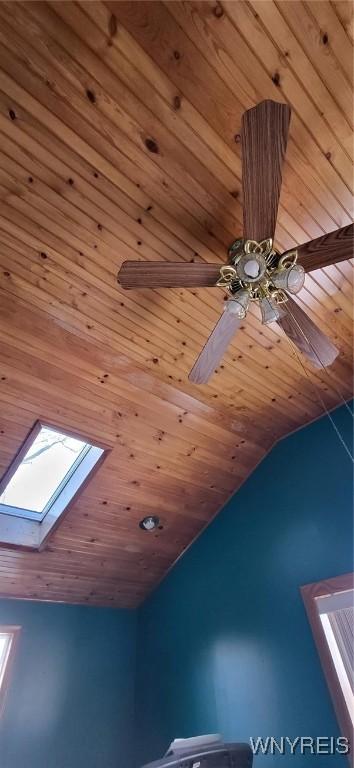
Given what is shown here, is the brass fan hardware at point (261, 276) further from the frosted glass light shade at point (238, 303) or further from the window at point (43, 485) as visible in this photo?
the window at point (43, 485)

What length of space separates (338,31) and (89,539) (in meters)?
3.04

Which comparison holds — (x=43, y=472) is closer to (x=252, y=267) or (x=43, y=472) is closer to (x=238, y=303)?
(x=238, y=303)

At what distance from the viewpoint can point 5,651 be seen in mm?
2793

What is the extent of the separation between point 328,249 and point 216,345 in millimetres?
522

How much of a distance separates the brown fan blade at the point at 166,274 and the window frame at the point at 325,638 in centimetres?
200

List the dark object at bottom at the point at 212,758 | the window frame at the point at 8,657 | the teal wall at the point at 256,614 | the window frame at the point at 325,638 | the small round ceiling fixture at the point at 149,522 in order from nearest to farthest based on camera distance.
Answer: the dark object at bottom at the point at 212,758 → the window frame at the point at 325,638 → the teal wall at the point at 256,614 → the window frame at the point at 8,657 → the small round ceiling fixture at the point at 149,522

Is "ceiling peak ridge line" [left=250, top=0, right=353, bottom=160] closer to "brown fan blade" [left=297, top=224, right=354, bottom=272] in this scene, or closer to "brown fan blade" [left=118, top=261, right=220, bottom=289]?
"brown fan blade" [left=297, top=224, right=354, bottom=272]

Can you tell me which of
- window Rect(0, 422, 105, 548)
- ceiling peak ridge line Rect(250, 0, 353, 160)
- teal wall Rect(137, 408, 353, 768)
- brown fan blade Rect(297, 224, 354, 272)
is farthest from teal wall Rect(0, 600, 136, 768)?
ceiling peak ridge line Rect(250, 0, 353, 160)

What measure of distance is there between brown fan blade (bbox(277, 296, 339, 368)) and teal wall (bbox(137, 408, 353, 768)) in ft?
4.40

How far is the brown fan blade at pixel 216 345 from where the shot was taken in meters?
1.51

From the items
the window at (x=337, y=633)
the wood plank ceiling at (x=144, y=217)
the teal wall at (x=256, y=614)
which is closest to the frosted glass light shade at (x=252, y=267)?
the wood plank ceiling at (x=144, y=217)

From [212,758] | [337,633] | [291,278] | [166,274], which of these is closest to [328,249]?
[291,278]

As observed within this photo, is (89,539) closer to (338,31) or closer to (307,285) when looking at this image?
(307,285)

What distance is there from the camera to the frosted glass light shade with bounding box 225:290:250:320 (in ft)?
4.62
